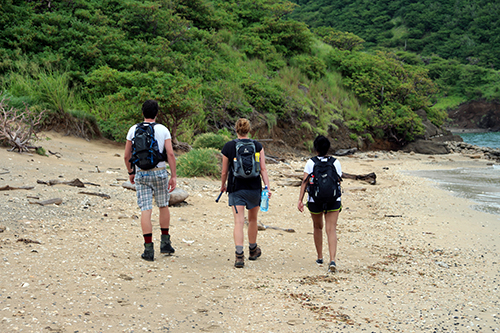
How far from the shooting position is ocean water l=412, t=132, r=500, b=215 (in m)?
10.2

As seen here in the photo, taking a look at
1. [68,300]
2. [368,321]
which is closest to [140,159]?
[68,300]

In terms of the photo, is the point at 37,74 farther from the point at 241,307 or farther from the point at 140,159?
the point at 241,307

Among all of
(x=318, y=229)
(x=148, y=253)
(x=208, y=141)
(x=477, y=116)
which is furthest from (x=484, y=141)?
(x=148, y=253)

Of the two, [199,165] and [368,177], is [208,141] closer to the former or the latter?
[199,165]

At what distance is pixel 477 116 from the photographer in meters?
65.8

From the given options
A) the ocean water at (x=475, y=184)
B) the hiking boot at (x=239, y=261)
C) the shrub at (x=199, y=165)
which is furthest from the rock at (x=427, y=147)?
the hiking boot at (x=239, y=261)

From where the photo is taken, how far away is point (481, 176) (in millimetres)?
15891

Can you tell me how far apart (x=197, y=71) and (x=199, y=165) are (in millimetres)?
8871

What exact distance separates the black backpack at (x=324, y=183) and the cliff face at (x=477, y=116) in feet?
222

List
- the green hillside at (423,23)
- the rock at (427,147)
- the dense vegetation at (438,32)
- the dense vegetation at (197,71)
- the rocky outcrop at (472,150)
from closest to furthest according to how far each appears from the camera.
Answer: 1. the dense vegetation at (197,71)
2. the rocky outcrop at (472,150)
3. the rock at (427,147)
4. the dense vegetation at (438,32)
5. the green hillside at (423,23)

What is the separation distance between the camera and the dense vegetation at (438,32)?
65.5 meters

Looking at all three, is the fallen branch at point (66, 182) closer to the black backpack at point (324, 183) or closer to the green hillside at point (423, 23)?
the black backpack at point (324, 183)

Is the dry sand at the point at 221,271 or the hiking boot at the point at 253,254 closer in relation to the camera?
the dry sand at the point at 221,271

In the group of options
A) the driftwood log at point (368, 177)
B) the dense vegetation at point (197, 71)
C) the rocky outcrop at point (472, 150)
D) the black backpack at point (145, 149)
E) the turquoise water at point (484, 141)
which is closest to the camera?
the black backpack at point (145, 149)
